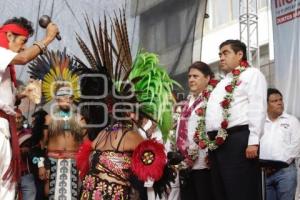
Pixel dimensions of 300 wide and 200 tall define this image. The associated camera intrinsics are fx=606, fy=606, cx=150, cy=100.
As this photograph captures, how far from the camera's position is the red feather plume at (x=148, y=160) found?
13.2ft

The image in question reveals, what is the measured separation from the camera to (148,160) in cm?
406

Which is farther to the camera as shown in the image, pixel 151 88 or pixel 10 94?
pixel 151 88

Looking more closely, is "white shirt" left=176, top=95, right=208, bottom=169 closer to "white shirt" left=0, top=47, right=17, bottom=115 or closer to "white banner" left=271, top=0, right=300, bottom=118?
"white banner" left=271, top=0, right=300, bottom=118

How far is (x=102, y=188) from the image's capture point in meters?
4.12

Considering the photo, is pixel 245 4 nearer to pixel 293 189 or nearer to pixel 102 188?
pixel 293 189

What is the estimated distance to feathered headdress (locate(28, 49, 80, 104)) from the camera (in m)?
5.96

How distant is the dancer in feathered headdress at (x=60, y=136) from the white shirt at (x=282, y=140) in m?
1.93

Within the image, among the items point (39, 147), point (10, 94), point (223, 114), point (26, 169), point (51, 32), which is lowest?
point (26, 169)

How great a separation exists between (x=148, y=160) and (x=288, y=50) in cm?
322

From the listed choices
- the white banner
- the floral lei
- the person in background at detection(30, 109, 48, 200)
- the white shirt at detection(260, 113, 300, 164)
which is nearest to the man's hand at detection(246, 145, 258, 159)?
the floral lei

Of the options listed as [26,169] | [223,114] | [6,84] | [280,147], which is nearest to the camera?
[6,84]

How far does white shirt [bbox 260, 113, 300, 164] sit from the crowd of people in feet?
0.03

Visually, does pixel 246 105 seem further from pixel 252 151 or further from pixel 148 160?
pixel 148 160

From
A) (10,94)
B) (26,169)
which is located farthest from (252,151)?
(26,169)
